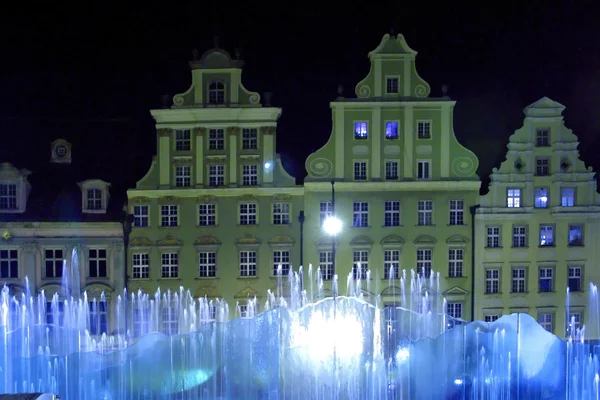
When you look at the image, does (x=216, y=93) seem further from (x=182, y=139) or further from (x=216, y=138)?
(x=182, y=139)

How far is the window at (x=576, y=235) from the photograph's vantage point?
28.9 metres

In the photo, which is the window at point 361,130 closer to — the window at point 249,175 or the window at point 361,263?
the window at point 249,175

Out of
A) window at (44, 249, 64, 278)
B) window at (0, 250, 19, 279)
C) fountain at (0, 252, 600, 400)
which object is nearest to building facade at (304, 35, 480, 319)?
fountain at (0, 252, 600, 400)

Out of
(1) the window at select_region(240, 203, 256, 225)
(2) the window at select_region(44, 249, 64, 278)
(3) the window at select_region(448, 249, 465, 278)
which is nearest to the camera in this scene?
(2) the window at select_region(44, 249, 64, 278)

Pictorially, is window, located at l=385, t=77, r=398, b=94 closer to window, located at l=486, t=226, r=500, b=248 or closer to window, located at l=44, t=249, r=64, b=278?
window, located at l=486, t=226, r=500, b=248

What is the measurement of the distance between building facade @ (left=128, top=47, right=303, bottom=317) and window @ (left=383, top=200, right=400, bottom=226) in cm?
331

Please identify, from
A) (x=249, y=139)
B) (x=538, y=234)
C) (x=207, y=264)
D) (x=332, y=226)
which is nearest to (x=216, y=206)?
(x=207, y=264)

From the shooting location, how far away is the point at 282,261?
28.8 meters

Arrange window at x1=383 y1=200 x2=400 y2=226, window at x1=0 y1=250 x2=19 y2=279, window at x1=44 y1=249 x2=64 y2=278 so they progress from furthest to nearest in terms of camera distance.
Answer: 1. window at x1=383 y1=200 x2=400 y2=226
2. window at x1=44 y1=249 x2=64 y2=278
3. window at x1=0 y1=250 x2=19 y2=279

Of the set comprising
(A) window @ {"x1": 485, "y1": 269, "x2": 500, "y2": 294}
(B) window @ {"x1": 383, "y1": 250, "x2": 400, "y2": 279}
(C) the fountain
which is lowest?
(C) the fountain

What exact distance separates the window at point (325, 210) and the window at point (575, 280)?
9.62 m

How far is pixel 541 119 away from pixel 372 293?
9.29m

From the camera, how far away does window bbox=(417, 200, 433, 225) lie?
28.8 m

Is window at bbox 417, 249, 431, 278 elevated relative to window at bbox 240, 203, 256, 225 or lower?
lower
